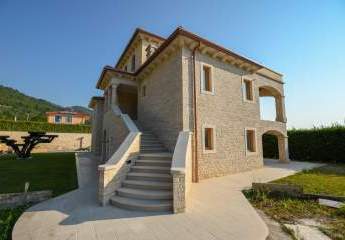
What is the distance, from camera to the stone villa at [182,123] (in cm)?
590

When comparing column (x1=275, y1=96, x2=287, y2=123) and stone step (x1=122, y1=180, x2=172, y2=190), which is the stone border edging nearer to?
stone step (x1=122, y1=180, x2=172, y2=190)

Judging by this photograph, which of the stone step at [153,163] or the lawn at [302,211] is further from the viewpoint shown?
the stone step at [153,163]

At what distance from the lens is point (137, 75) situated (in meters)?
12.9

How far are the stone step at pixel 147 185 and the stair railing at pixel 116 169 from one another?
306 mm

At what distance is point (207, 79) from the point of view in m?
9.97

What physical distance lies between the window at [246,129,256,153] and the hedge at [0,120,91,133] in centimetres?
2767

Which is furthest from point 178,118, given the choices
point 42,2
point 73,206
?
point 42,2

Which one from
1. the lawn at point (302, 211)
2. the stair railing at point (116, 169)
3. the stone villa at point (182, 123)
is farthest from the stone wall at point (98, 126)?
the lawn at point (302, 211)

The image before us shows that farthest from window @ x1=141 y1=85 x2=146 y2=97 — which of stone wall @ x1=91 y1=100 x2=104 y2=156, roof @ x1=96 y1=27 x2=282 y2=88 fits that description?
stone wall @ x1=91 y1=100 x2=104 y2=156

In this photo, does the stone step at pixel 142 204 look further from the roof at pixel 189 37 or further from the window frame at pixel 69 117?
the window frame at pixel 69 117

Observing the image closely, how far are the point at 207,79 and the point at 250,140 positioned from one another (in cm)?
509

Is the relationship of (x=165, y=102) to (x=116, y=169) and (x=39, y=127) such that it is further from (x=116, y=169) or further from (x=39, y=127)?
(x=39, y=127)

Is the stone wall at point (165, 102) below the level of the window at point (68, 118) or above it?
below

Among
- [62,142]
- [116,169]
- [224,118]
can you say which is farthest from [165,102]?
[62,142]
